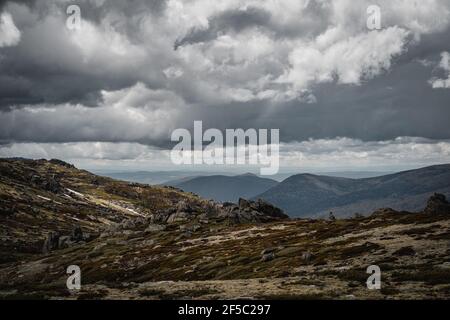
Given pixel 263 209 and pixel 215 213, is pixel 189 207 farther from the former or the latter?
pixel 263 209

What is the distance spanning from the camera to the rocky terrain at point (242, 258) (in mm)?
33625

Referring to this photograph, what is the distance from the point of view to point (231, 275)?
2517 inches

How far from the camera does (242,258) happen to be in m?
76.8

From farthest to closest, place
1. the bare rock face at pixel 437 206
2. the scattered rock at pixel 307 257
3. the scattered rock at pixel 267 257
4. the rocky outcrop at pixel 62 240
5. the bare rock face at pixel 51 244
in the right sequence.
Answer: the bare rock face at pixel 51 244 → the rocky outcrop at pixel 62 240 → the bare rock face at pixel 437 206 → the scattered rock at pixel 267 257 → the scattered rock at pixel 307 257

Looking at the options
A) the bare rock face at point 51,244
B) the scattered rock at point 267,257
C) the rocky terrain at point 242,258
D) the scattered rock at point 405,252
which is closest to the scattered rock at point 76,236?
the rocky terrain at point 242,258

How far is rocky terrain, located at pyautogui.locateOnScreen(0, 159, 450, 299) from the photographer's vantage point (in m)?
33.6

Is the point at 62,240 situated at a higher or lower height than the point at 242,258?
lower

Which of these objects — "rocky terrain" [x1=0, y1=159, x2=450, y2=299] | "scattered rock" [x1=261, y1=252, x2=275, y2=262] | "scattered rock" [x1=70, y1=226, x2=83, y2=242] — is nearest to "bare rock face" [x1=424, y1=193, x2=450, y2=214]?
"rocky terrain" [x1=0, y1=159, x2=450, y2=299]

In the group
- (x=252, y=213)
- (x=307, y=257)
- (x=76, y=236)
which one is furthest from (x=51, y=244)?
(x=307, y=257)

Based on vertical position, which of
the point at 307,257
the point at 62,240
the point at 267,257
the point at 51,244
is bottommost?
the point at 51,244

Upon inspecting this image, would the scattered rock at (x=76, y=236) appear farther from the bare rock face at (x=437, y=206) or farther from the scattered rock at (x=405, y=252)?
the scattered rock at (x=405, y=252)

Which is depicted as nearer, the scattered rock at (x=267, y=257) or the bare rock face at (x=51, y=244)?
the scattered rock at (x=267, y=257)

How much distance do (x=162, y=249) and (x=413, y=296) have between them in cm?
8981

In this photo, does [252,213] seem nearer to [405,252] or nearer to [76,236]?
[76,236]
